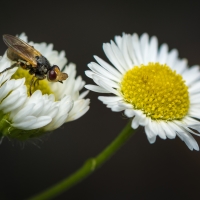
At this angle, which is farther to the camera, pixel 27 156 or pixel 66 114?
pixel 27 156

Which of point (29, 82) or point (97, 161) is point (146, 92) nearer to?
point (97, 161)

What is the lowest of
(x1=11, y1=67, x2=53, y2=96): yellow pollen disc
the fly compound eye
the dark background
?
the dark background

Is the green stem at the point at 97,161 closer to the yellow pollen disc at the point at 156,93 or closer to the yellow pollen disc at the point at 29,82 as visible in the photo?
the yellow pollen disc at the point at 156,93

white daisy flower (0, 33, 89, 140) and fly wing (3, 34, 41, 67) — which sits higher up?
fly wing (3, 34, 41, 67)

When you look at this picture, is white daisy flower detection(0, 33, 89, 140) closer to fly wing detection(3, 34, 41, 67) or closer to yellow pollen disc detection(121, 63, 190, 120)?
fly wing detection(3, 34, 41, 67)

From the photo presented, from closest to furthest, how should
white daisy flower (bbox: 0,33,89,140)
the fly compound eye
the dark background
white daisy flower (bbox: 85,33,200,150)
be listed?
white daisy flower (bbox: 0,33,89,140) < white daisy flower (bbox: 85,33,200,150) < the fly compound eye < the dark background

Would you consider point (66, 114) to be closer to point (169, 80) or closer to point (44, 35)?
point (169, 80)

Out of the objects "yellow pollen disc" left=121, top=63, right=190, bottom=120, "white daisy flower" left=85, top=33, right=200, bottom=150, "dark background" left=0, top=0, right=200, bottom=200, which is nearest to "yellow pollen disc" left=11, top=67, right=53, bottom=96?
"white daisy flower" left=85, top=33, right=200, bottom=150

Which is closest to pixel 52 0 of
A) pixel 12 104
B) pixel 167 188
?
pixel 167 188
